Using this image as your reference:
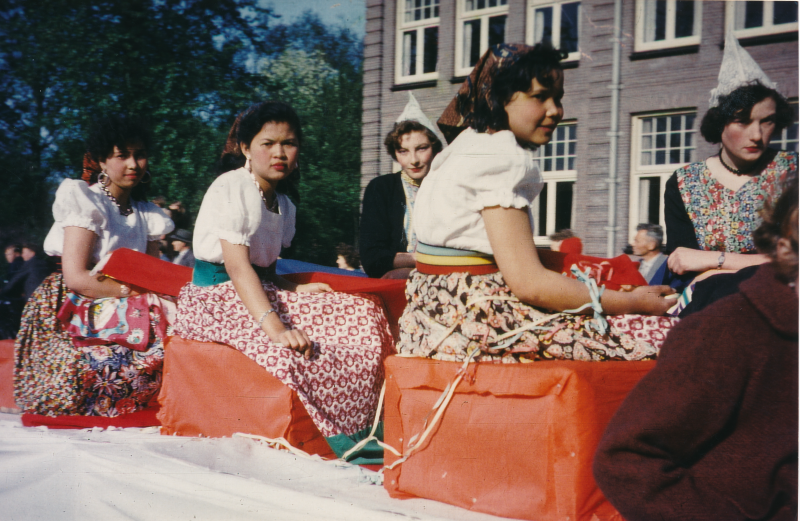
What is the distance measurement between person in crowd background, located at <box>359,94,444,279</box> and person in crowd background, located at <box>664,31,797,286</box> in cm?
127

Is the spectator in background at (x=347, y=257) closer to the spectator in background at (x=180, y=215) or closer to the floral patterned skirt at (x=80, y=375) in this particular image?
the spectator in background at (x=180, y=215)

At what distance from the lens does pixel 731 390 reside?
117cm

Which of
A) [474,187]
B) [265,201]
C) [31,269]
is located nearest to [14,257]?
[31,269]

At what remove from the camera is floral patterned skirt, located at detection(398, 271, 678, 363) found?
1738 millimetres

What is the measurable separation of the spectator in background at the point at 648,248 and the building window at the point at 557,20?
2.43 feet

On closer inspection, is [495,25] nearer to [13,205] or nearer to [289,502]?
[289,502]

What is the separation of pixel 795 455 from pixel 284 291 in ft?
6.16

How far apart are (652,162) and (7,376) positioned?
3.13 m

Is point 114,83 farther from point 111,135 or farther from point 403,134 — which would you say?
point 403,134

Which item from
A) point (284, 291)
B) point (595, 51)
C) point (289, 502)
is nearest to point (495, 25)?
point (595, 51)

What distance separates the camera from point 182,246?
3973mm

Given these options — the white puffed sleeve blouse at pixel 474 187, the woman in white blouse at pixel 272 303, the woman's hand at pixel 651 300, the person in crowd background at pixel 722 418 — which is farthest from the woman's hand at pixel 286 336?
the person in crowd background at pixel 722 418

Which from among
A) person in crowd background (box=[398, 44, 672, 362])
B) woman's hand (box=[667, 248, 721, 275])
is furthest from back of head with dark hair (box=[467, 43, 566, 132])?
woman's hand (box=[667, 248, 721, 275])

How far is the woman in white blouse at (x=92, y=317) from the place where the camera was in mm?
2838
